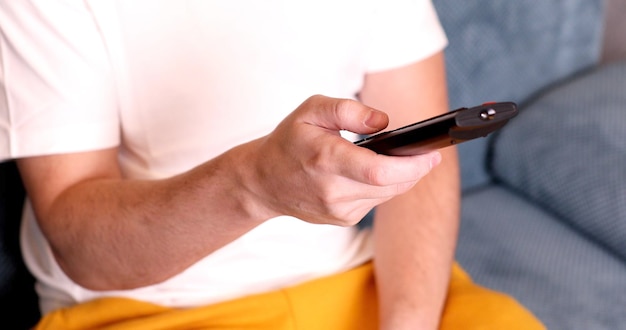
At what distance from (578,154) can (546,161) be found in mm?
60

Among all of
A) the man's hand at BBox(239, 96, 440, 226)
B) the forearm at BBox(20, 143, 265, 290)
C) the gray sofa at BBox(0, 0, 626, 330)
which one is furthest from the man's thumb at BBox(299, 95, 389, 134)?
the gray sofa at BBox(0, 0, 626, 330)

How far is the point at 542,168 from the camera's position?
132 cm

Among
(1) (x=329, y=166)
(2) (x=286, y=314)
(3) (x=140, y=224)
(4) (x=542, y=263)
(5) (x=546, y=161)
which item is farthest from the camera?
(5) (x=546, y=161)

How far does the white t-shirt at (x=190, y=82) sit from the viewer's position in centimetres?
73

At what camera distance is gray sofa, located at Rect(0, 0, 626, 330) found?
1107 millimetres

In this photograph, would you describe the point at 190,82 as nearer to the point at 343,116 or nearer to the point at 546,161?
the point at 343,116

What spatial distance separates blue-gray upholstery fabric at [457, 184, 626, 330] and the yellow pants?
26 centimetres

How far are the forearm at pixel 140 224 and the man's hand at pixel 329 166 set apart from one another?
2.6 inches

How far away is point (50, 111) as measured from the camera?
0.73 meters

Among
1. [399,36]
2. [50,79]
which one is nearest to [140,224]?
[50,79]

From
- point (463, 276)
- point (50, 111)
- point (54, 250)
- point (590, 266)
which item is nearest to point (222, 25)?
point (50, 111)

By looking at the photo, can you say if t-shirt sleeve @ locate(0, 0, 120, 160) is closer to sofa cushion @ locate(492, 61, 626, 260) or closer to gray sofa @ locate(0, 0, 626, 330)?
gray sofa @ locate(0, 0, 626, 330)

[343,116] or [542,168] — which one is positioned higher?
[343,116]

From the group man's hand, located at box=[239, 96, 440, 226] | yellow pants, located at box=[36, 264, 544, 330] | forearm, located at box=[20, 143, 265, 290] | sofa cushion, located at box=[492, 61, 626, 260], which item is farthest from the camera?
sofa cushion, located at box=[492, 61, 626, 260]
